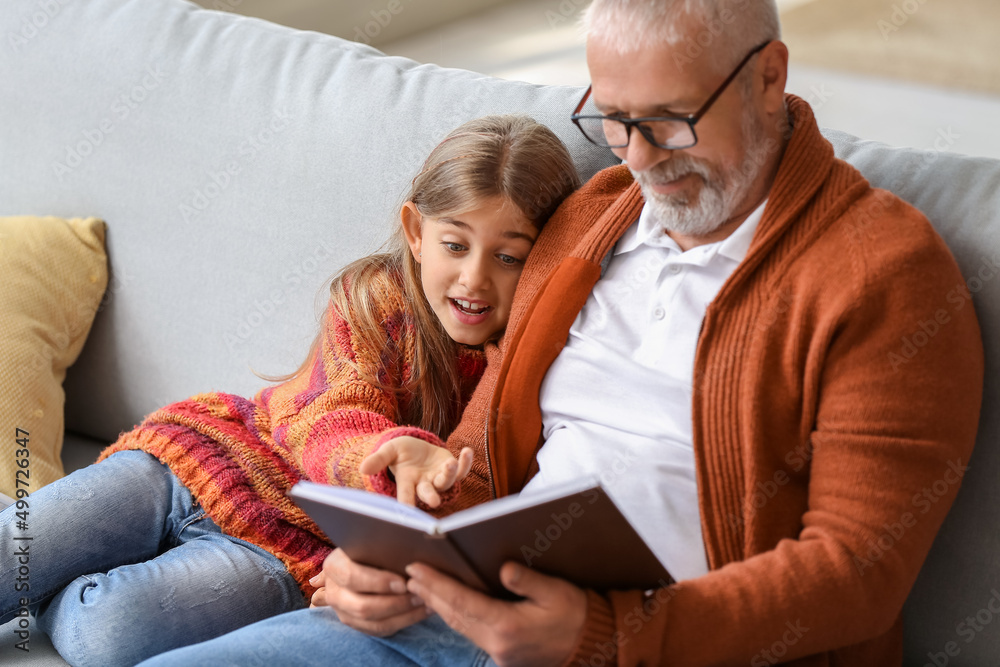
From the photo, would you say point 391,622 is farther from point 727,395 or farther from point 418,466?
point 727,395

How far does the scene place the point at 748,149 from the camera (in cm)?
111

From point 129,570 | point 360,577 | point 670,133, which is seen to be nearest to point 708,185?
point 670,133

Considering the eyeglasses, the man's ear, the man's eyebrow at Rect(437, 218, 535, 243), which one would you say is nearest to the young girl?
the man's eyebrow at Rect(437, 218, 535, 243)

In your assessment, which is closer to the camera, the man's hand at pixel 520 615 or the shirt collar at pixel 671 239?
the man's hand at pixel 520 615

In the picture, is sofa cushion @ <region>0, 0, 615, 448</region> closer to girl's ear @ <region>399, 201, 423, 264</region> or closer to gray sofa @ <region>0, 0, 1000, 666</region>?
gray sofa @ <region>0, 0, 1000, 666</region>

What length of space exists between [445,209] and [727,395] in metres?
0.50

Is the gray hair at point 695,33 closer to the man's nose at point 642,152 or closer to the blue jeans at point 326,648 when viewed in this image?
the man's nose at point 642,152

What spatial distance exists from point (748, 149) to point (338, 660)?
0.75 meters

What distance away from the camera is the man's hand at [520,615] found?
910 mm

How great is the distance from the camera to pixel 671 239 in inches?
48.5

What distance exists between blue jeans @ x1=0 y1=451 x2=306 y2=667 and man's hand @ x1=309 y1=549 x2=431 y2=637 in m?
0.30

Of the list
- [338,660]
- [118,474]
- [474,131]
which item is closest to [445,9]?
[474,131]

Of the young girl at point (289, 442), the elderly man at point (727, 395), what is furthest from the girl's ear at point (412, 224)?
the elderly man at point (727, 395)

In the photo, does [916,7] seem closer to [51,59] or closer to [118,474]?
[51,59]
